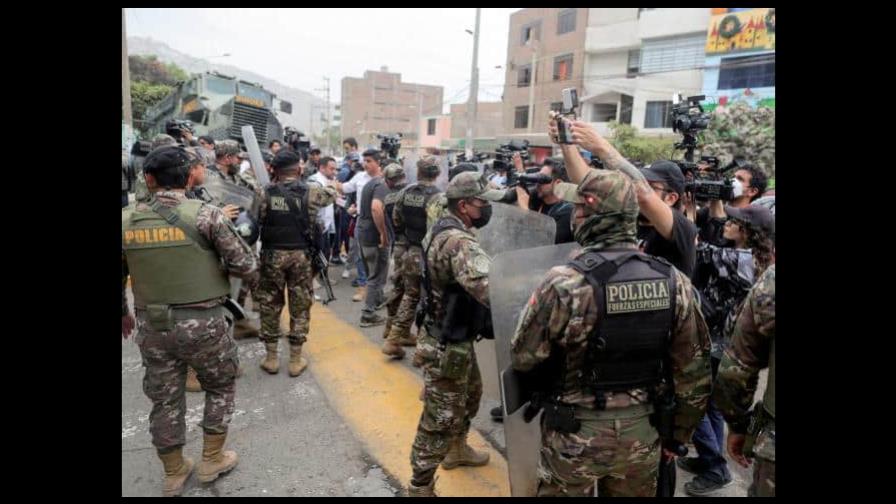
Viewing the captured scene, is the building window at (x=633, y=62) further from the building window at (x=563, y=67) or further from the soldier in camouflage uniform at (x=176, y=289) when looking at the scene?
the soldier in camouflage uniform at (x=176, y=289)

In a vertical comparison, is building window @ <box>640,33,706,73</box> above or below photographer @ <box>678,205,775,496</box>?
above

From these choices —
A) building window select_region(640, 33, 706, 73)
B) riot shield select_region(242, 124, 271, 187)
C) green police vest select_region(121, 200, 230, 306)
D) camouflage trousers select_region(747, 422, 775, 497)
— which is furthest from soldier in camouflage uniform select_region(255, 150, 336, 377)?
building window select_region(640, 33, 706, 73)

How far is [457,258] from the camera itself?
2510mm

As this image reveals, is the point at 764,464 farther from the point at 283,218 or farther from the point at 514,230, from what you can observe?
the point at 283,218

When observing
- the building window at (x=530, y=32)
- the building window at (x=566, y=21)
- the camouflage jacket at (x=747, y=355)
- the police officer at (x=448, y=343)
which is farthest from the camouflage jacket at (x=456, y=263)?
the building window at (x=530, y=32)

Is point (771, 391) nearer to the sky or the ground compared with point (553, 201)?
nearer to the ground

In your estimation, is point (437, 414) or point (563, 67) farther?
point (563, 67)

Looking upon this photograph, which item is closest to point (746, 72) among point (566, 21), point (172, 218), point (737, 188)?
point (566, 21)

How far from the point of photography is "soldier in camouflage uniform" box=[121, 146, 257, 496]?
2777 millimetres

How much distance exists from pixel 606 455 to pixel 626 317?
562 mm

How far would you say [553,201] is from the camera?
3.88 m

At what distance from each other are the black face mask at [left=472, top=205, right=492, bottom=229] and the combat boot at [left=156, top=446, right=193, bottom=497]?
A: 2178 millimetres

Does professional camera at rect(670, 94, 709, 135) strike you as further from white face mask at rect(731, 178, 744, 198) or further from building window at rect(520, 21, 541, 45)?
building window at rect(520, 21, 541, 45)

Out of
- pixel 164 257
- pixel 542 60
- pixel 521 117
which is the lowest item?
pixel 164 257
